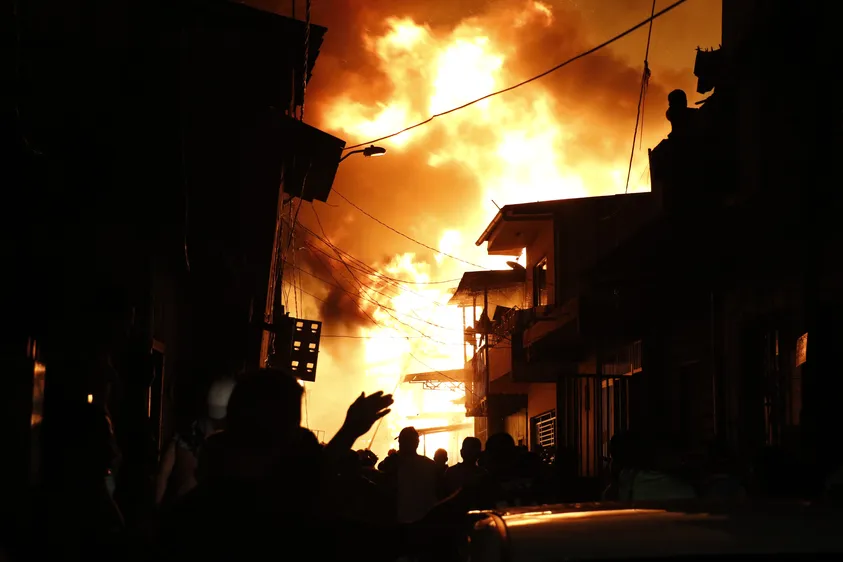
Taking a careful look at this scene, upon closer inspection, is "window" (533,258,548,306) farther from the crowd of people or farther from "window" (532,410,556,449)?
the crowd of people

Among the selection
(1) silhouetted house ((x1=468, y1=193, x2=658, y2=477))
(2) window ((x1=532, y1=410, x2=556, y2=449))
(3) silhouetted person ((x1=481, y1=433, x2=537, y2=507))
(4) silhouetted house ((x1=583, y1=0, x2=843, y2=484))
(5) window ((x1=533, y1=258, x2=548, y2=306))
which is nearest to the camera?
(4) silhouetted house ((x1=583, y1=0, x2=843, y2=484))

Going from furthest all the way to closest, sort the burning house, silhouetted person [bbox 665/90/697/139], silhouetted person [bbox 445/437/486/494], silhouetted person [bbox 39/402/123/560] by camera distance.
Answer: silhouetted person [bbox 665/90/697/139]
silhouetted person [bbox 445/437/486/494]
the burning house
silhouetted person [bbox 39/402/123/560]

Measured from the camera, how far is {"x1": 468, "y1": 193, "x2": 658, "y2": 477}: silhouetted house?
16.9m

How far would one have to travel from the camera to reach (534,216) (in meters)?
23.8

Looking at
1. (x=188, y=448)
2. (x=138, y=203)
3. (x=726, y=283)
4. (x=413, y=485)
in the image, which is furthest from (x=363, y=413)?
(x=726, y=283)

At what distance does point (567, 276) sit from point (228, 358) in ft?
34.1

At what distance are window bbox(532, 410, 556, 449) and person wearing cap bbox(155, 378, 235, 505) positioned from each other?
19543 mm

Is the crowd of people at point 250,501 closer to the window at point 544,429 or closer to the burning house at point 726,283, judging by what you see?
the burning house at point 726,283

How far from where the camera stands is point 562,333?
19.1 metres

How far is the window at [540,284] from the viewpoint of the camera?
25719 mm

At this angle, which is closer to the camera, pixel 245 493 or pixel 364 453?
pixel 245 493

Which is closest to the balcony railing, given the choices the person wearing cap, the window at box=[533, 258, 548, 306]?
Answer: the window at box=[533, 258, 548, 306]

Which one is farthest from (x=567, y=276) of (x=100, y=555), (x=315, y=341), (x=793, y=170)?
(x=100, y=555)

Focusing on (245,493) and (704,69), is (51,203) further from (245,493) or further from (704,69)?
(704,69)
